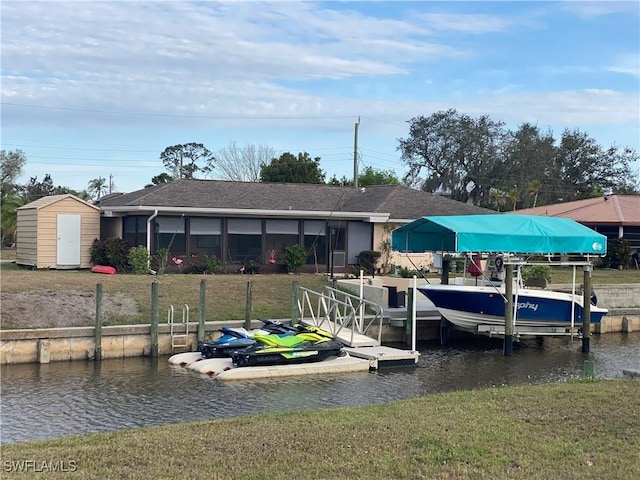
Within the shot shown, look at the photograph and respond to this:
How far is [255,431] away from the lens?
30.5ft

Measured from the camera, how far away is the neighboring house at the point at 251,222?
29750 mm

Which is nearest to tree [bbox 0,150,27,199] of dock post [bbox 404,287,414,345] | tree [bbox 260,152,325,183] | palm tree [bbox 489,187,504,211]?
tree [bbox 260,152,325,183]

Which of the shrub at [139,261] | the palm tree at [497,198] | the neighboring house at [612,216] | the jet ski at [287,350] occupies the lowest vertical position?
the jet ski at [287,350]

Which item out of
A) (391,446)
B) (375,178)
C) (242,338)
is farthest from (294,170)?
(391,446)

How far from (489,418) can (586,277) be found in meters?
14.1

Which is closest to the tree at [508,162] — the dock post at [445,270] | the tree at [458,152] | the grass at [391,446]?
the tree at [458,152]

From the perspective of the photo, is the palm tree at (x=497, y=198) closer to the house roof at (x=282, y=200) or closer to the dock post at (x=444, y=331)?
the house roof at (x=282, y=200)

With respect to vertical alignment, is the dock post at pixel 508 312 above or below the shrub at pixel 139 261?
below

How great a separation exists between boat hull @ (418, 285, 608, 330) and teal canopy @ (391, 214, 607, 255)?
159 cm

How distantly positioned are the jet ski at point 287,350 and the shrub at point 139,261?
10.9 metres

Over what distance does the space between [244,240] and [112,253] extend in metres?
5.35

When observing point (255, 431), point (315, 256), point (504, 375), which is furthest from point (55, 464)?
point (315, 256)

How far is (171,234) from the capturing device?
2981cm

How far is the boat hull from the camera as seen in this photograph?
21.9 metres
